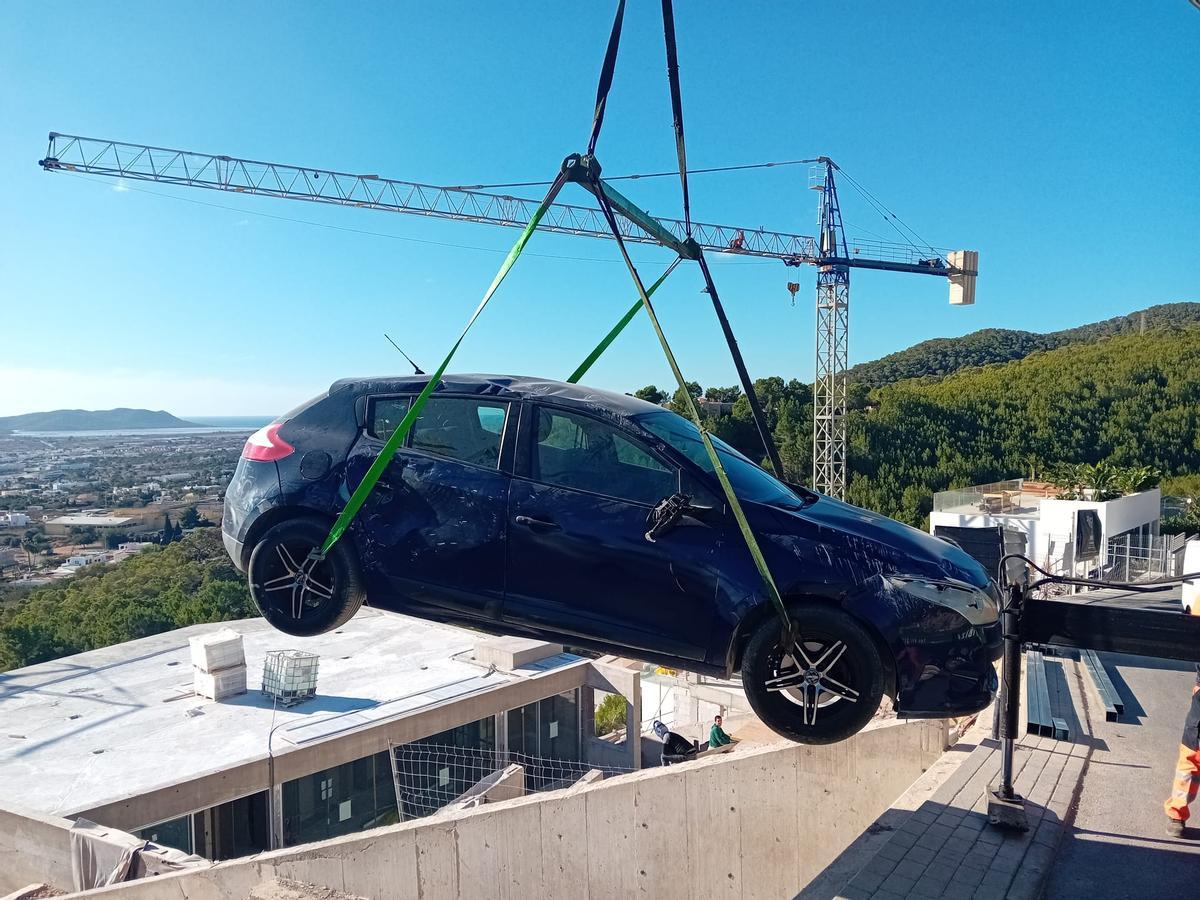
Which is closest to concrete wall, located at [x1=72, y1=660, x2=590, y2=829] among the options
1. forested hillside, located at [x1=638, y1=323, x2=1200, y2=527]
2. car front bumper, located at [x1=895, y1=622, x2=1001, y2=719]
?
car front bumper, located at [x1=895, y1=622, x2=1001, y2=719]

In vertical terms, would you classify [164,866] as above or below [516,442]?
below

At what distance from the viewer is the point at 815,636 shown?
11.9 feet

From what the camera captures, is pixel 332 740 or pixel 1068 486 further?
pixel 1068 486

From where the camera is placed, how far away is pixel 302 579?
Answer: 420 centimetres

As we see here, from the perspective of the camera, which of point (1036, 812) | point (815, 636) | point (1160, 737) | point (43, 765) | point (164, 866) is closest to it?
point (815, 636)

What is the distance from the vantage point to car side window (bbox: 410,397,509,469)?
13.3ft

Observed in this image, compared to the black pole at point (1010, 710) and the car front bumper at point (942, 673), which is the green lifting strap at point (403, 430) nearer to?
the car front bumper at point (942, 673)

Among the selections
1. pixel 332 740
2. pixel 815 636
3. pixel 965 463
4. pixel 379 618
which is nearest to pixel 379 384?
pixel 815 636

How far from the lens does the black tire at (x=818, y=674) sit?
3.58m

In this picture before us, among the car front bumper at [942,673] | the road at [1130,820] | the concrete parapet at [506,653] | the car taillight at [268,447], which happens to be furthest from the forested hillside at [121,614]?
the car front bumper at [942,673]

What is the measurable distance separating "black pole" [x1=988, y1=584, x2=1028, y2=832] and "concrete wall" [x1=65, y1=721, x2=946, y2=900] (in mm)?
2314

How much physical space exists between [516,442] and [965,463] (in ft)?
157

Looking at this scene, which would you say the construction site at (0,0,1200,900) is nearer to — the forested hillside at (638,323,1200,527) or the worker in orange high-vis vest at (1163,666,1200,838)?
the worker in orange high-vis vest at (1163,666,1200,838)

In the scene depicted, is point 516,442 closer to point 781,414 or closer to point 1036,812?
point 1036,812
